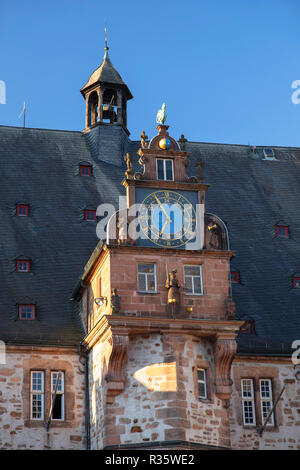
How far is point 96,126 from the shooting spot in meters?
40.5

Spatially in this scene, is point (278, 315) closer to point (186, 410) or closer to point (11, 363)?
point (186, 410)

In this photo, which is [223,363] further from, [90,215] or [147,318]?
[90,215]

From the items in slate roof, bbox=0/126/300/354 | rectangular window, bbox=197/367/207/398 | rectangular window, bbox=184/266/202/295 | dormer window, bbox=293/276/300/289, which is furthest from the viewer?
dormer window, bbox=293/276/300/289

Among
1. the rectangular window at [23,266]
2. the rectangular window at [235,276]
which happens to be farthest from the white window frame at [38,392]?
the rectangular window at [235,276]

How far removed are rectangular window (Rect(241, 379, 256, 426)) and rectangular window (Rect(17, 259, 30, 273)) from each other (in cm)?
748

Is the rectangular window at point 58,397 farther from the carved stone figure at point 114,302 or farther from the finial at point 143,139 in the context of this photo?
the finial at point 143,139

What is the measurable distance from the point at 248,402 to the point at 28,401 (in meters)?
6.33

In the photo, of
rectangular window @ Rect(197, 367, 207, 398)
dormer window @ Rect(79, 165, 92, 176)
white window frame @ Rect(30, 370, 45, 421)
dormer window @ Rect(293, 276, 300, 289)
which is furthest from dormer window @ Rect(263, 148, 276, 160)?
white window frame @ Rect(30, 370, 45, 421)

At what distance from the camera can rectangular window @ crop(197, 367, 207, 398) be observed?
29172 millimetres

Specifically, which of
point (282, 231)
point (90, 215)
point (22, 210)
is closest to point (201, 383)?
point (90, 215)

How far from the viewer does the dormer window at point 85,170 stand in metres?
38.3

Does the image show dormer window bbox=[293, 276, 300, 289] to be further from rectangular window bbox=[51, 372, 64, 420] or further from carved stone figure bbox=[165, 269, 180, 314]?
rectangular window bbox=[51, 372, 64, 420]

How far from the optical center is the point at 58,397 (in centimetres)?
3088
